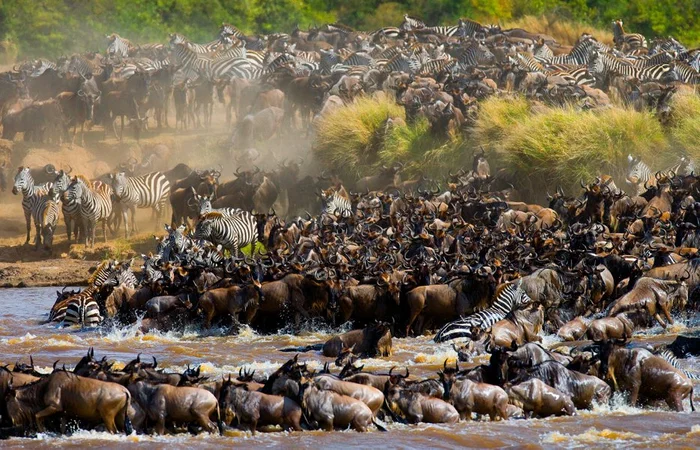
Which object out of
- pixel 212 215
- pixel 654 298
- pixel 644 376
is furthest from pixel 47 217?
pixel 644 376

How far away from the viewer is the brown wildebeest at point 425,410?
9898 mm

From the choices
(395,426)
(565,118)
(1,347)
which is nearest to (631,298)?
(395,426)

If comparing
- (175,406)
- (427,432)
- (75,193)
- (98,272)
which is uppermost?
(75,193)

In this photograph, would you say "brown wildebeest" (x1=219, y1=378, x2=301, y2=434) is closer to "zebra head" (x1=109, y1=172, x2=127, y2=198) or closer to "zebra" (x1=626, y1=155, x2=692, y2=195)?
"zebra" (x1=626, y1=155, x2=692, y2=195)

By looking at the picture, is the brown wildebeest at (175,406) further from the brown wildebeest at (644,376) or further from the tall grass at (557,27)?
the tall grass at (557,27)

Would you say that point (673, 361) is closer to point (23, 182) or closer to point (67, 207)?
point (67, 207)

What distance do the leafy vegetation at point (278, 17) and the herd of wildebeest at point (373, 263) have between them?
9.58 meters

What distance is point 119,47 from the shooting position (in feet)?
132

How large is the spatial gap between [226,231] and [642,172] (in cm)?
748

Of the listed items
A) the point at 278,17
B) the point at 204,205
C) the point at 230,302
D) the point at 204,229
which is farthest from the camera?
the point at 278,17

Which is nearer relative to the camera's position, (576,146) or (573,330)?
(573,330)

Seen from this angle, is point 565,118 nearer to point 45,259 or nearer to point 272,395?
point 45,259

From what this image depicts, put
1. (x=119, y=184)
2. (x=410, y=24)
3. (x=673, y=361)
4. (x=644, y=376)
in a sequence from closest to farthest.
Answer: (x=644, y=376)
(x=673, y=361)
(x=119, y=184)
(x=410, y=24)

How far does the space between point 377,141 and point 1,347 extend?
502 inches
